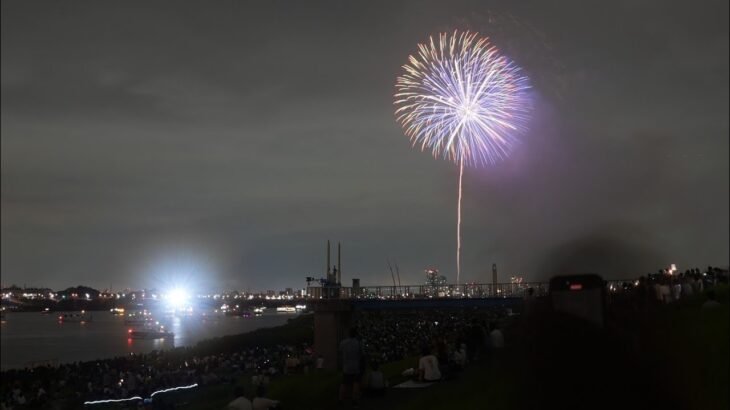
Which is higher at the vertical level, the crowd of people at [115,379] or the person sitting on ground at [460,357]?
the person sitting on ground at [460,357]

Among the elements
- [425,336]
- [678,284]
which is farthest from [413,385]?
[425,336]

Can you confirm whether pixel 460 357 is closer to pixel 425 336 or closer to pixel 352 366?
pixel 352 366

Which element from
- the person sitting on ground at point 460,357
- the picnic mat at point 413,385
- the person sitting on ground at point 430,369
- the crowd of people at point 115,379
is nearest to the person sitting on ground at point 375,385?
the picnic mat at point 413,385

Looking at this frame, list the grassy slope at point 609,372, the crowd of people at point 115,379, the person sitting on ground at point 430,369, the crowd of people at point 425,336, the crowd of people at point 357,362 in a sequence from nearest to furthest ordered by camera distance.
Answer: the grassy slope at point 609,372 → the person sitting on ground at point 430,369 → the crowd of people at point 357,362 → the crowd of people at point 425,336 → the crowd of people at point 115,379

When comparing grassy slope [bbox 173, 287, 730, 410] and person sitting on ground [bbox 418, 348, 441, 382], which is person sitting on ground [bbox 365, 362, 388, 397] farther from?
person sitting on ground [bbox 418, 348, 441, 382]

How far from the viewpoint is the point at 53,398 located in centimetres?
4191

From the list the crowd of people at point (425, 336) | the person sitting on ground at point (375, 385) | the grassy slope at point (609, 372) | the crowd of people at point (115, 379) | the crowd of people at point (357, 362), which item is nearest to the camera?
the grassy slope at point (609, 372)

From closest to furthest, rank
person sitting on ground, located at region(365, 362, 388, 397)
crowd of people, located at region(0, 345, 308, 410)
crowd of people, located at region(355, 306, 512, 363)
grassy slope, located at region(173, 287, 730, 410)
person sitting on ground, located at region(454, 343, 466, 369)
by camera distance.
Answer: grassy slope, located at region(173, 287, 730, 410), person sitting on ground, located at region(365, 362, 388, 397), person sitting on ground, located at region(454, 343, 466, 369), crowd of people, located at region(355, 306, 512, 363), crowd of people, located at region(0, 345, 308, 410)

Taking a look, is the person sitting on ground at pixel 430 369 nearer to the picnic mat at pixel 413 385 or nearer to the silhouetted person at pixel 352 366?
the picnic mat at pixel 413 385

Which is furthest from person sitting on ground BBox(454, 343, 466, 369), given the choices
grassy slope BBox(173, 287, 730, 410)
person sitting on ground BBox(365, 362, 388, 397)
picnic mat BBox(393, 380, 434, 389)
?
person sitting on ground BBox(365, 362, 388, 397)

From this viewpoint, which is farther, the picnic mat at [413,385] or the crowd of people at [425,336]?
the crowd of people at [425,336]

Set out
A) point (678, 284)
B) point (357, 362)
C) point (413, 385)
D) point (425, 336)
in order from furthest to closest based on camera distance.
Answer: point (425, 336) < point (678, 284) < point (413, 385) < point (357, 362)

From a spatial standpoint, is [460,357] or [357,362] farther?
[460,357]

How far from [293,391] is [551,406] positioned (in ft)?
47.2
